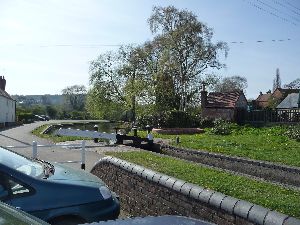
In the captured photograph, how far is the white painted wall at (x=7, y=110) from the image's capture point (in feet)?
168

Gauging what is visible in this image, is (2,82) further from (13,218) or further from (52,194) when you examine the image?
(13,218)

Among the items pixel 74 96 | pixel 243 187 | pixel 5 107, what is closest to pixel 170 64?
pixel 5 107

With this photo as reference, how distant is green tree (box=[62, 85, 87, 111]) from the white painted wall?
5294 cm

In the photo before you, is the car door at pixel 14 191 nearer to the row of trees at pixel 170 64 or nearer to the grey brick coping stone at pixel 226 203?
the grey brick coping stone at pixel 226 203

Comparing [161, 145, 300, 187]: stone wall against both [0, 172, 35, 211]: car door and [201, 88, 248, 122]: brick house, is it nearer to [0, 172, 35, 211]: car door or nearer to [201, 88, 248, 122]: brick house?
[0, 172, 35, 211]: car door

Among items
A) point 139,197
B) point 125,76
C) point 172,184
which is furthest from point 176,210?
point 125,76

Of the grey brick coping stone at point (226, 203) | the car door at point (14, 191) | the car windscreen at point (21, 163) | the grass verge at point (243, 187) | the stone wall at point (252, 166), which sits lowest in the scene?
the stone wall at point (252, 166)

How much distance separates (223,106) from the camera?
38.1 meters

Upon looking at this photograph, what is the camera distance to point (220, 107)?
125 ft

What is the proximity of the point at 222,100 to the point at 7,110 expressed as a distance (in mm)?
28532

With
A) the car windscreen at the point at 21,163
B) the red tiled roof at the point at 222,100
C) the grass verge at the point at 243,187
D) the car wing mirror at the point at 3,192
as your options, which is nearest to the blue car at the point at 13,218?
the car wing mirror at the point at 3,192

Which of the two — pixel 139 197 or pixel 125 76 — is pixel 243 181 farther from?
pixel 125 76

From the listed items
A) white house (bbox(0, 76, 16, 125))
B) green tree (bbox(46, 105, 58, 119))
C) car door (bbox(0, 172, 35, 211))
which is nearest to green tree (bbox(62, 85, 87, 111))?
green tree (bbox(46, 105, 58, 119))

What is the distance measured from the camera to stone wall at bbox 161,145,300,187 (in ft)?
36.9
